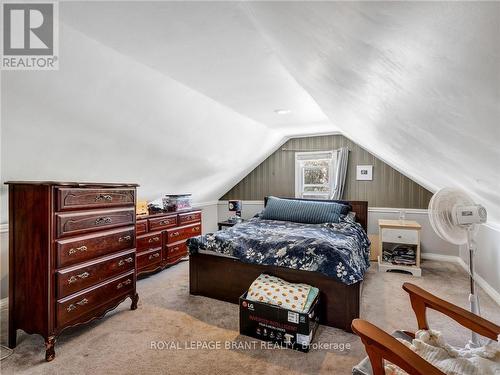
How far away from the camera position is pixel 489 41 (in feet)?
1.71

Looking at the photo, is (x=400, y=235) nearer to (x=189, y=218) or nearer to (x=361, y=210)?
(x=361, y=210)

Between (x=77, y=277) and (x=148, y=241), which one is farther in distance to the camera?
(x=148, y=241)

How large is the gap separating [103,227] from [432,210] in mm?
2438

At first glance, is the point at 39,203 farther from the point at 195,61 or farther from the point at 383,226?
the point at 383,226

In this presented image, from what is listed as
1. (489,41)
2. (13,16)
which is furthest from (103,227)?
(489,41)

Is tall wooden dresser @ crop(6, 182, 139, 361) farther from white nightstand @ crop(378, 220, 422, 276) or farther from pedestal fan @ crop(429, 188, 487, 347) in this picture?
white nightstand @ crop(378, 220, 422, 276)

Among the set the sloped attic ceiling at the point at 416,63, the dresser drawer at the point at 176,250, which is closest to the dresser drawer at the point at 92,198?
the dresser drawer at the point at 176,250

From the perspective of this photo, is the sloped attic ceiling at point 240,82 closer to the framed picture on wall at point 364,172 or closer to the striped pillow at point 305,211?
the striped pillow at point 305,211

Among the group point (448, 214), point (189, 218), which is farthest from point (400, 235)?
point (189, 218)

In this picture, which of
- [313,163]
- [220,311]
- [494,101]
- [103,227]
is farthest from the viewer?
[313,163]

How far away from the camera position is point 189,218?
3975 millimetres

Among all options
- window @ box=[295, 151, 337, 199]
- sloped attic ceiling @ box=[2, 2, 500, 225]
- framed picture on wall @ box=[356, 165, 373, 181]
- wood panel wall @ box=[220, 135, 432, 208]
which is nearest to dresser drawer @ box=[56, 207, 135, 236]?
sloped attic ceiling @ box=[2, 2, 500, 225]

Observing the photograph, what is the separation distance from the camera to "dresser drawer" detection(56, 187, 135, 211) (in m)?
1.80

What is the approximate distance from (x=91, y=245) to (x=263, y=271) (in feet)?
4.80
